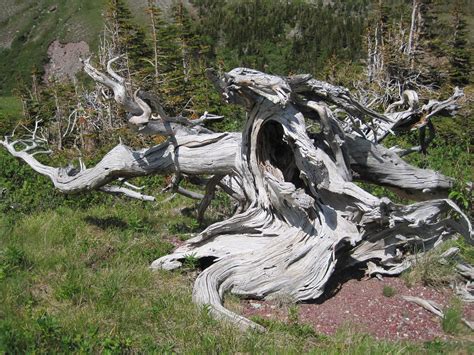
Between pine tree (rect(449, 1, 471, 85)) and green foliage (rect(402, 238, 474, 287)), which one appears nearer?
green foliage (rect(402, 238, 474, 287))

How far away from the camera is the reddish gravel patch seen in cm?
525

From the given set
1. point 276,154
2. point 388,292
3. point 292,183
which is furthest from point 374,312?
point 276,154

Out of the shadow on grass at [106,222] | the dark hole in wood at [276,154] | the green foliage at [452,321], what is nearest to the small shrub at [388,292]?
the green foliage at [452,321]

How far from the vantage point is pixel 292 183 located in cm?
653

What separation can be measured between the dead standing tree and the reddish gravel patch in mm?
240

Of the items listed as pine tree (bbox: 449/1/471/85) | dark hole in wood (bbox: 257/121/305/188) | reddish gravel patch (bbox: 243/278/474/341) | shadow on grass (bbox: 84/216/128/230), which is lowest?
pine tree (bbox: 449/1/471/85)

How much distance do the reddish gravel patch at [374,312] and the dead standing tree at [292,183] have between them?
24 cm

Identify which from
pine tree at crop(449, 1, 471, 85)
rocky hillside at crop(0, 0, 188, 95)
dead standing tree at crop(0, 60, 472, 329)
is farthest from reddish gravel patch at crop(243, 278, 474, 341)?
rocky hillside at crop(0, 0, 188, 95)

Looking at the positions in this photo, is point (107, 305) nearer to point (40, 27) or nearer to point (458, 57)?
point (458, 57)

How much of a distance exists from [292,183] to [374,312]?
1.91m

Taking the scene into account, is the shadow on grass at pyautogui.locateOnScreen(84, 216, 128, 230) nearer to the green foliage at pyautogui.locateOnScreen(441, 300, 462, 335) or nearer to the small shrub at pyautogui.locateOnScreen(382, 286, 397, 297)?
the small shrub at pyautogui.locateOnScreen(382, 286, 397, 297)

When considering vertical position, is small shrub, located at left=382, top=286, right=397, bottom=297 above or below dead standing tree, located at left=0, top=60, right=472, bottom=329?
below

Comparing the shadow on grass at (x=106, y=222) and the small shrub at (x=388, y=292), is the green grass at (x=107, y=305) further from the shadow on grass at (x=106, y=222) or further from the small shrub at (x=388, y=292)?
the small shrub at (x=388, y=292)

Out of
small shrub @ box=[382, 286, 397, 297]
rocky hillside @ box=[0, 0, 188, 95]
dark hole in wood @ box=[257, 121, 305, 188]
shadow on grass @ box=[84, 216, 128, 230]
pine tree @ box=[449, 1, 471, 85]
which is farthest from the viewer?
rocky hillside @ box=[0, 0, 188, 95]
